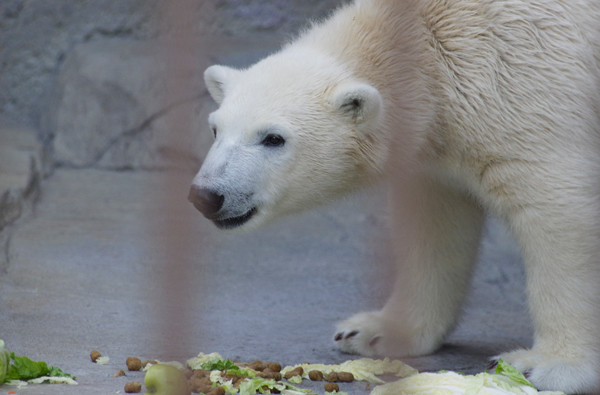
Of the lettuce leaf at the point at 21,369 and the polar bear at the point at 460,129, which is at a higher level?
the polar bear at the point at 460,129

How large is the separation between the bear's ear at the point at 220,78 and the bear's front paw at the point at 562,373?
1.49 metres

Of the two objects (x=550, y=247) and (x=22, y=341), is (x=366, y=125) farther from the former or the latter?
(x=22, y=341)

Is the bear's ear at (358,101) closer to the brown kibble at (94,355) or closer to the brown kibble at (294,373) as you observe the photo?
the brown kibble at (294,373)

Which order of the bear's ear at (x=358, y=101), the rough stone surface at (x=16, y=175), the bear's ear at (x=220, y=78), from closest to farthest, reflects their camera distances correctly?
the bear's ear at (x=358, y=101), the bear's ear at (x=220, y=78), the rough stone surface at (x=16, y=175)

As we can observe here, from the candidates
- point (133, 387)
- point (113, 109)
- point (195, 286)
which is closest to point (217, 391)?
point (133, 387)

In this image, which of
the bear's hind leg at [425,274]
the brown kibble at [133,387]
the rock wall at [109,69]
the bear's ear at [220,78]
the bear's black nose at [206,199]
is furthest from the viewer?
the rock wall at [109,69]

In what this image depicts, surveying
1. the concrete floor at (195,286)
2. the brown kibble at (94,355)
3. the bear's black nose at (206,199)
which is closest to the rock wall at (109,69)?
the concrete floor at (195,286)

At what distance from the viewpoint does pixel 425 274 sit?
147 inches

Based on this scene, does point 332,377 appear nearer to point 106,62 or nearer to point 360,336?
point 360,336

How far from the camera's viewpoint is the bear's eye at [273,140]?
3.01 meters

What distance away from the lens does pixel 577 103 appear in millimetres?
3094

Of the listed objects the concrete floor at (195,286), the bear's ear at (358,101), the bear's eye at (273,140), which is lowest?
the concrete floor at (195,286)

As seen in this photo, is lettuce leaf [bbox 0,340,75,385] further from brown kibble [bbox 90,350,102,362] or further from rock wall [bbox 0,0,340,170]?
rock wall [bbox 0,0,340,170]

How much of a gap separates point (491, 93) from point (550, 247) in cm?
59
